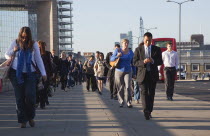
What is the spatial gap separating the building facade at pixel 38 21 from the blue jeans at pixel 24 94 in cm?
8978

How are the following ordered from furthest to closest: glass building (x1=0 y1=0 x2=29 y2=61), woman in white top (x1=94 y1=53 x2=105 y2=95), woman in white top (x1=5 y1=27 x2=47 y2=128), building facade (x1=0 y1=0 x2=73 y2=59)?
glass building (x1=0 y1=0 x2=29 y2=61) < building facade (x1=0 y1=0 x2=73 y2=59) < woman in white top (x1=94 y1=53 x2=105 y2=95) < woman in white top (x1=5 y1=27 x2=47 y2=128)

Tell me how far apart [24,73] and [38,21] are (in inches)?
3625

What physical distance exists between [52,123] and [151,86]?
2109mm

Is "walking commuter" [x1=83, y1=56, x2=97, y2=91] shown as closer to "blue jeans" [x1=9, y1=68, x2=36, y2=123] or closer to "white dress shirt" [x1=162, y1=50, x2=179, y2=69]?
"white dress shirt" [x1=162, y1=50, x2=179, y2=69]

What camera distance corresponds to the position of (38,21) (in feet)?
326

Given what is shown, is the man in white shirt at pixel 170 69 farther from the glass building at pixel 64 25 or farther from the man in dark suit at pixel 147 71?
the glass building at pixel 64 25

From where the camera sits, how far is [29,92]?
27.8 ft

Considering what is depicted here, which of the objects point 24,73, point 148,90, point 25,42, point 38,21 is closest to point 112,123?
point 148,90

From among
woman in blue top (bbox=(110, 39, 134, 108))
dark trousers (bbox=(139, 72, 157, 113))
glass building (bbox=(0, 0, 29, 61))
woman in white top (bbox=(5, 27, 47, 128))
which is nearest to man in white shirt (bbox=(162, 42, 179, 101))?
woman in blue top (bbox=(110, 39, 134, 108))

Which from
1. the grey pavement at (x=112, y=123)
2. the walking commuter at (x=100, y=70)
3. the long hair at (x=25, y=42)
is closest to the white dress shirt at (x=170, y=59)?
the grey pavement at (x=112, y=123)

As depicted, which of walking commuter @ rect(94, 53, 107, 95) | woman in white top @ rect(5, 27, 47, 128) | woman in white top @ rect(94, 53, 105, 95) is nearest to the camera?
woman in white top @ rect(5, 27, 47, 128)

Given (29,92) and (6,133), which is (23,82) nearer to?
(29,92)

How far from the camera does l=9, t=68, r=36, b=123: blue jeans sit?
8.46 metres

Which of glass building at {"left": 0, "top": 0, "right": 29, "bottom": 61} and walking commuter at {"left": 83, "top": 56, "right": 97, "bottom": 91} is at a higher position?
glass building at {"left": 0, "top": 0, "right": 29, "bottom": 61}
